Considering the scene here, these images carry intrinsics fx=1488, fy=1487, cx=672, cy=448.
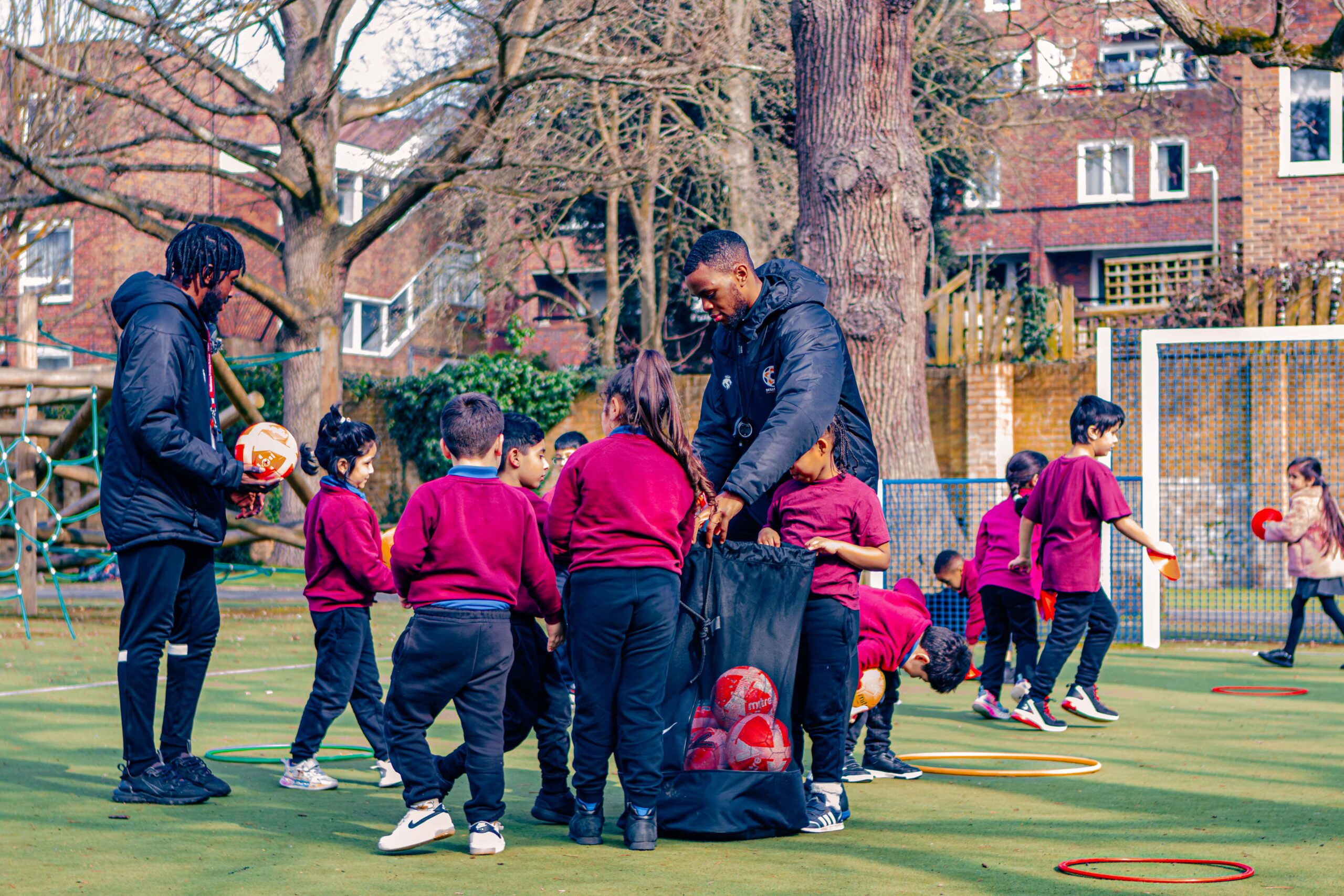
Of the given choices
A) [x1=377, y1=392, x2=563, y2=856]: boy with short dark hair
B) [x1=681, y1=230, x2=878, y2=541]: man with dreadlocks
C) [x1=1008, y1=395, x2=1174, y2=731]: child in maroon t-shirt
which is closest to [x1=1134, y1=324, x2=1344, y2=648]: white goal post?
[x1=1008, y1=395, x2=1174, y2=731]: child in maroon t-shirt

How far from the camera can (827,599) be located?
5.25 meters

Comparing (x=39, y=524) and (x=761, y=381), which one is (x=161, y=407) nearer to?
(x=761, y=381)

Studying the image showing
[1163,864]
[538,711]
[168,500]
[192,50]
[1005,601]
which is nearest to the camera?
[1163,864]

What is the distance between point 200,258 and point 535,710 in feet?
6.95

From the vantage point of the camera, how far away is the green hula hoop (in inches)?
255

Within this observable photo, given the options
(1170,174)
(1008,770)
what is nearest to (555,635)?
(1008,770)

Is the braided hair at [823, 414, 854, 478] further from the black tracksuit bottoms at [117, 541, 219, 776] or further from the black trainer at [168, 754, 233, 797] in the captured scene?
the black trainer at [168, 754, 233, 797]

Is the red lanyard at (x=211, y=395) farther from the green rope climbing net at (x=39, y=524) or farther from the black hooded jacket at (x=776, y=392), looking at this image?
the green rope climbing net at (x=39, y=524)

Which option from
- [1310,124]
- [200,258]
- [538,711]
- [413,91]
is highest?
[1310,124]

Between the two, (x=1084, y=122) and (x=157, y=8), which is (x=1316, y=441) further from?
(x=1084, y=122)

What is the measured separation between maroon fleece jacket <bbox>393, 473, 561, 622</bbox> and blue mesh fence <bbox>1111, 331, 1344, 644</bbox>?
961 cm

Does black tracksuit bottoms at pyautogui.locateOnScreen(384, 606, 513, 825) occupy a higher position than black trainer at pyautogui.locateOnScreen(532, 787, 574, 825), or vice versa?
black tracksuit bottoms at pyautogui.locateOnScreen(384, 606, 513, 825)

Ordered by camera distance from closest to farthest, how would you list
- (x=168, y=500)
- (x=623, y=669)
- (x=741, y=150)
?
(x=623, y=669), (x=168, y=500), (x=741, y=150)

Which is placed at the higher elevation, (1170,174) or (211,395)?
(1170,174)
